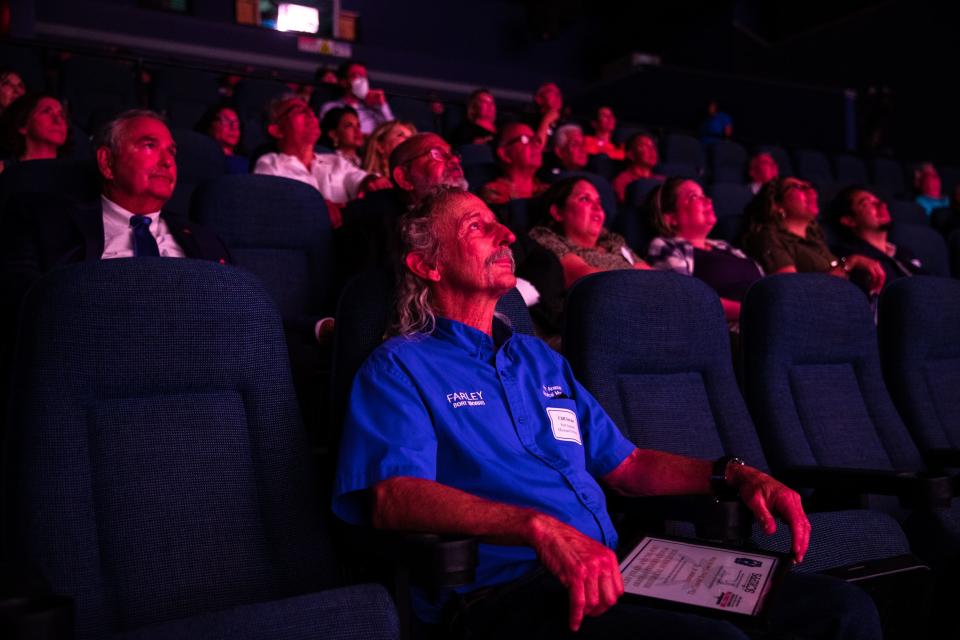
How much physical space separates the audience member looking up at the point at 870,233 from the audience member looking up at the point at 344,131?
7.33 ft

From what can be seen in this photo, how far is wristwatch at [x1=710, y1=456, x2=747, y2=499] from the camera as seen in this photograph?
1.26 m

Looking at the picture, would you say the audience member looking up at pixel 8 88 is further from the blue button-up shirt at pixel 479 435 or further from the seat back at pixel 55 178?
the blue button-up shirt at pixel 479 435

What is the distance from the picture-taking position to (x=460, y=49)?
9562mm

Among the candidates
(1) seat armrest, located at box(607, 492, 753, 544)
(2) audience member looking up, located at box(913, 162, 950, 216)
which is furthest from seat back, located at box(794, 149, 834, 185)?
(1) seat armrest, located at box(607, 492, 753, 544)

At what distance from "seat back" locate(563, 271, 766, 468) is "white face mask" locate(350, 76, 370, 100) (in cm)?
365

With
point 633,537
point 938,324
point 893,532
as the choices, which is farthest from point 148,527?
point 938,324

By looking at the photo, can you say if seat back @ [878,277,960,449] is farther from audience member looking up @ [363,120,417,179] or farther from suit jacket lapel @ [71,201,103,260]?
suit jacket lapel @ [71,201,103,260]

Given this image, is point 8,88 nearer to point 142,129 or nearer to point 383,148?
point 383,148

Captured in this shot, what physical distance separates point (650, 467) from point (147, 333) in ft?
2.79

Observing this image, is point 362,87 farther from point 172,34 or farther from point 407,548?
point 407,548

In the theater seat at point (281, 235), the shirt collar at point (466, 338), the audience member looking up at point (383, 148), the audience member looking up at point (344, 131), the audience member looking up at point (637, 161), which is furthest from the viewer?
the audience member looking up at point (637, 161)

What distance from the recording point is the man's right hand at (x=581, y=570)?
906 mm

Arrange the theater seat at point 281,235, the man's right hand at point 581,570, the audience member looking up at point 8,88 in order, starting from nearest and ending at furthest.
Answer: the man's right hand at point 581,570, the theater seat at point 281,235, the audience member looking up at point 8,88

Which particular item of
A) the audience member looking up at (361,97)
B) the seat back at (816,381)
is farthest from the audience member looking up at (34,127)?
the seat back at (816,381)
